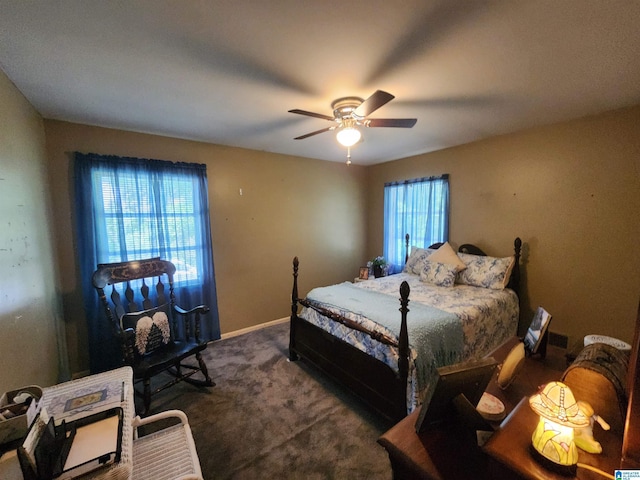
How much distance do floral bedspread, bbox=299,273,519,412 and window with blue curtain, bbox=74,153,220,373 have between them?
144cm

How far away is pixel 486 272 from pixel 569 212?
962mm

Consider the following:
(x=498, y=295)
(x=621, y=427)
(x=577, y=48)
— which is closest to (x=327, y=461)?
(x=621, y=427)

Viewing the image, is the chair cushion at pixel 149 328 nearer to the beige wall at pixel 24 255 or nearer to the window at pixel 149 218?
the beige wall at pixel 24 255

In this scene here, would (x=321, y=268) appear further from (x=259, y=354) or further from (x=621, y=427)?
(x=621, y=427)

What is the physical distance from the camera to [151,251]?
2.87 metres

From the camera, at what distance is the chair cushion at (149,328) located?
7.26 ft

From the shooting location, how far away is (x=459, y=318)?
2199 mm

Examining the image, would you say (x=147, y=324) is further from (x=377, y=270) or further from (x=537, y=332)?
(x=377, y=270)

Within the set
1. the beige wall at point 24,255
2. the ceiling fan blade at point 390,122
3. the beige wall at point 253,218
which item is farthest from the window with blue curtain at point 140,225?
the ceiling fan blade at point 390,122

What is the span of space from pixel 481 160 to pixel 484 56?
2087mm

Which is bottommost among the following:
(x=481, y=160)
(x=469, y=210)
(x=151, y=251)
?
(x=151, y=251)

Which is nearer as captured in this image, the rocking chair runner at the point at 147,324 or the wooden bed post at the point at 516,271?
the rocking chair runner at the point at 147,324

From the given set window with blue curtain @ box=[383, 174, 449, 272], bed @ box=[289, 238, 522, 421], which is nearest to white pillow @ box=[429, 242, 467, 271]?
bed @ box=[289, 238, 522, 421]

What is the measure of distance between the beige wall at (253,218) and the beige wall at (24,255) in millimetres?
240
